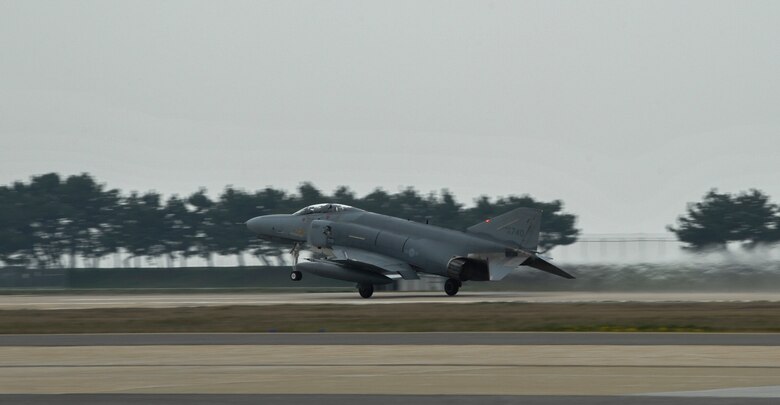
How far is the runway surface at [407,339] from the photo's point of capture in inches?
1002

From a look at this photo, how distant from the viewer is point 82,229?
11925 centimetres

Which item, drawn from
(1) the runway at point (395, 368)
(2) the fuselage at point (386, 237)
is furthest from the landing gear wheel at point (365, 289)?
(1) the runway at point (395, 368)

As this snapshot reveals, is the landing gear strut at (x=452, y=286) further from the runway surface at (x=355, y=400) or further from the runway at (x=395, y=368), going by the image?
the runway surface at (x=355, y=400)

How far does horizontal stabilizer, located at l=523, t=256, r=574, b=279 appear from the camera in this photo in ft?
174

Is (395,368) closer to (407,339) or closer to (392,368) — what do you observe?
(392,368)

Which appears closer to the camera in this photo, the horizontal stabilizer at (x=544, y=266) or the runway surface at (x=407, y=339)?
the runway surface at (x=407, y=339)

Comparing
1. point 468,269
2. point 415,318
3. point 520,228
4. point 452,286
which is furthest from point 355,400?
point 452,286

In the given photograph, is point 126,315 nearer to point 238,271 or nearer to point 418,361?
point 418,361

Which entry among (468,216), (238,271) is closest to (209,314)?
(238,271)

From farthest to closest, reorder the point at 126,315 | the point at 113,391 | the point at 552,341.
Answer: the point at 126,315 < the point at 552,341 < the point at 113,391

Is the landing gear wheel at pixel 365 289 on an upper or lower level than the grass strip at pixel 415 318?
upper

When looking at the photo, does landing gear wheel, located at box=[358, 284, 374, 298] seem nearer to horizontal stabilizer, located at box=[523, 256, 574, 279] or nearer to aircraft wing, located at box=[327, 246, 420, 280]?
aircraft wing, located at box=[327, 246, 420, 280]

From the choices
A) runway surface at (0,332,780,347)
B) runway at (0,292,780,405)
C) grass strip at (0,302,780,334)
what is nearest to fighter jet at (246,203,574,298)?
grass strip at (0,302,780,334)

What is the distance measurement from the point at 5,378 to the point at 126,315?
1906cm
